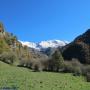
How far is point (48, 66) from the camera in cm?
12712

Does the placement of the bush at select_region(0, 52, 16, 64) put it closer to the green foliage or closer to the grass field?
the green foliage

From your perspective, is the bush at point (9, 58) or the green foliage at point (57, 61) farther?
the bush at point (9, 58)

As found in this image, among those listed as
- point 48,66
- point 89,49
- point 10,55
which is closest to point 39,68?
point 48,66

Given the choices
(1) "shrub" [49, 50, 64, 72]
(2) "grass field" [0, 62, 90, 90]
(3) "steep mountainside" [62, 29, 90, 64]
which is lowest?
→ (2) "grass field" [0, 62, 90, 90]

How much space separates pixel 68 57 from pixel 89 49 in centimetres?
Result: 1598

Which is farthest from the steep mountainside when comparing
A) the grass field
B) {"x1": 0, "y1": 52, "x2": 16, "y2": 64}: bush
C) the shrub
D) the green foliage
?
the grass field

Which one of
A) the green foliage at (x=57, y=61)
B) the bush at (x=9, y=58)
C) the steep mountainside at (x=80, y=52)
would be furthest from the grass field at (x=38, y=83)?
the steep mountainside at (x=80, y=52)

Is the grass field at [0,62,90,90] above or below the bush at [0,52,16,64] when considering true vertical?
below

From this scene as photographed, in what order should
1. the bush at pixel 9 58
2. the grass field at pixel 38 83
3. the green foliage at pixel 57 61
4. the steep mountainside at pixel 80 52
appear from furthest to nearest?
the steep mountainside at pixel 80 52
the bush at pixel 9 58
the green foliage at pixel 57 61
the grass field at pixel 38 83

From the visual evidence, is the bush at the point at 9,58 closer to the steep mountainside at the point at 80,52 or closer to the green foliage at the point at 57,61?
the green foliage at the point at 57,61

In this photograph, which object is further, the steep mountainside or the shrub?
the steep mountainside

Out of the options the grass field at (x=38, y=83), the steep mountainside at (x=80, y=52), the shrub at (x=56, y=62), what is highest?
the steep mountainside at (x=80, y=52)

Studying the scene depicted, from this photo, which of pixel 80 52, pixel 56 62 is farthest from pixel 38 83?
pixel 80 52

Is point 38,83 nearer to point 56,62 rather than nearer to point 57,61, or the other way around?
point 57,61
